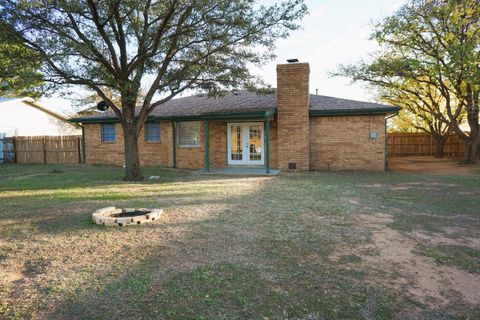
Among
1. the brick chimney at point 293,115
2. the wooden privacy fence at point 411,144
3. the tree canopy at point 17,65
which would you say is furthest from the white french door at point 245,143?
the wooden privacy fence at point 411,144

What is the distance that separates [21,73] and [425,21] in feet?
54.2

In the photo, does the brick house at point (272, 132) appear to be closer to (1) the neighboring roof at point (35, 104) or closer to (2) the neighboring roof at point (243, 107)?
(2) the neighboring roof at point (243, 107)

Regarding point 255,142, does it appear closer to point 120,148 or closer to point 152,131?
point 152,131

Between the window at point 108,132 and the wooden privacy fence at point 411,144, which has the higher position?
the window at point 108,132

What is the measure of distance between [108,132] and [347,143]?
12014 millimetres

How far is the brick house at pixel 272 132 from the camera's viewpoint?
14.1 meters

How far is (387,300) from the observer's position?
10.4 ft

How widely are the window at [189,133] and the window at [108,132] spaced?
3903 millimetres

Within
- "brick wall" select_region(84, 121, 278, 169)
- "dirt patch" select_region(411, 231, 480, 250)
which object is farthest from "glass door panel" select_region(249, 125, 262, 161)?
"dirt patch" select_region(411, 231, 480, 250)

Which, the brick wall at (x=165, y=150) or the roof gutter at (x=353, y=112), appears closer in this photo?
the roof gutter at (x=353, y=112)

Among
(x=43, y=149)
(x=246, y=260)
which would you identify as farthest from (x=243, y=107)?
(x=43, y=149)

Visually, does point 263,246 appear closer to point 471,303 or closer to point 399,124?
point 471,303

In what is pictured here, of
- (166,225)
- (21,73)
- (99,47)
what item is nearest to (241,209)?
(166,225)

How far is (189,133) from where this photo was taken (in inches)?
645
